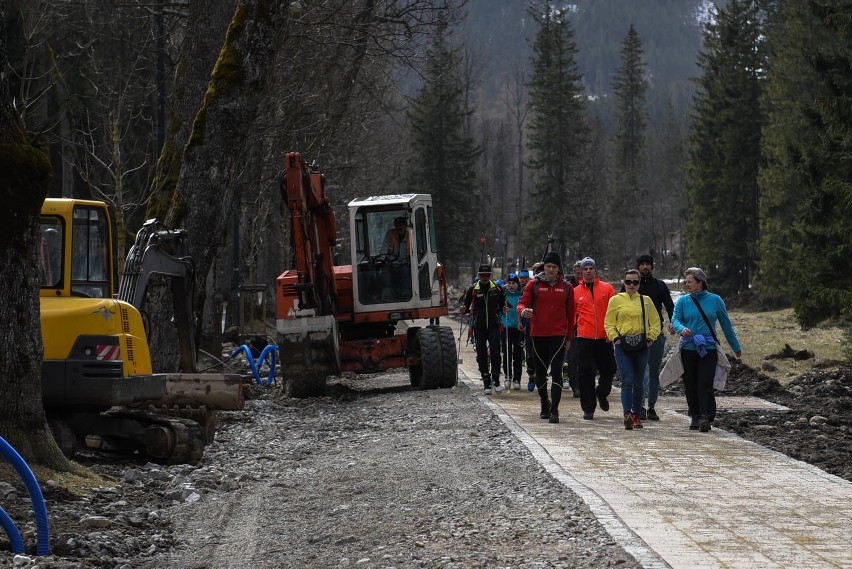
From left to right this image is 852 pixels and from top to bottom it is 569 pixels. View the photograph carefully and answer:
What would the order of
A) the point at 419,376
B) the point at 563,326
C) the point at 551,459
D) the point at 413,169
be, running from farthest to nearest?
the point at 413,169
the point at 419,376
the point at 563,326
the point at 551,459

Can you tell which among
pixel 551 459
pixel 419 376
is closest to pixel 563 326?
pixel 551 459

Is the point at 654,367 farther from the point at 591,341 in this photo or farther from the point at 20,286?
the point at 20,286

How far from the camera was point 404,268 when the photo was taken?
23.5 metres

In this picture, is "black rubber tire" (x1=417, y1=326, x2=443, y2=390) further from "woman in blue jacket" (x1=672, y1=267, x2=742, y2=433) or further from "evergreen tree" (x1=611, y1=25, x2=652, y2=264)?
"evergreen tree" (x1=611, y1=25, x2=652, y2=264)

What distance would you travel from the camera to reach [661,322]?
16344 mm

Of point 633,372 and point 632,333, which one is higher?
point 632,333

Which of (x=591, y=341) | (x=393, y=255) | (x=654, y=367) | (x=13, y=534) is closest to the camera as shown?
(x=13, y=534)

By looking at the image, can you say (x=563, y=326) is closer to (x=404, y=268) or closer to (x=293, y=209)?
(x=293, y=209)

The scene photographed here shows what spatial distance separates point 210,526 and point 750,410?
32.6 feet

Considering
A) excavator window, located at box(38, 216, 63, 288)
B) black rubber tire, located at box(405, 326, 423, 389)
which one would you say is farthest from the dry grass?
excavator window, located at box(38, 216, 63, 288)

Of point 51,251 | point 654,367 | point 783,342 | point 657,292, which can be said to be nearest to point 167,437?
point 51,251

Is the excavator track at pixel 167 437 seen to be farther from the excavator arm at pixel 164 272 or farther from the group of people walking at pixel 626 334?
the group of people walking at pixel 626 334

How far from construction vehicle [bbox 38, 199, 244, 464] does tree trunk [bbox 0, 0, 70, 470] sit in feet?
3.91

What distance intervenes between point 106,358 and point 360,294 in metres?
10.7
